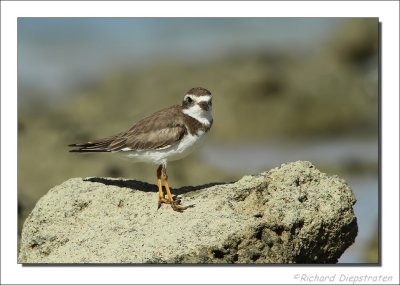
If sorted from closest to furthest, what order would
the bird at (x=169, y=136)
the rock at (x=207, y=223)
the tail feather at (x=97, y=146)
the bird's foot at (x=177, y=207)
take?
the rock at (x=207, y=223), the bird's foot at (x=177, y=207), the bird at (x=169, y=136), the tail feather at (x=97, y=146)

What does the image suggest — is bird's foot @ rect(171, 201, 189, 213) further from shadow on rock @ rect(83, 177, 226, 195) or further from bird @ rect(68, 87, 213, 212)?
shadow on rock @ rect(83, 177, 226, 195)

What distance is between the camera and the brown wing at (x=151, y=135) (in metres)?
10.1

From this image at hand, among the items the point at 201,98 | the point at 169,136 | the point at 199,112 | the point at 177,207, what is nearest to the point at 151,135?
the point at 169,136

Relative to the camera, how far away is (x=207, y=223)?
9445 millimetres

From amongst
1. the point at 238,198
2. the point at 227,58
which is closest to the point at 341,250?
the point at 238,198

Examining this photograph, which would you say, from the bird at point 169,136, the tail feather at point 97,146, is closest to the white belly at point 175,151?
the bird at point 169,136

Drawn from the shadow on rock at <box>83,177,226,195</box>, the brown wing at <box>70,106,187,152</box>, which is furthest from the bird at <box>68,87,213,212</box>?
the shadow on rock at <box>83,177,226,195</box>

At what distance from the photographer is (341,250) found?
10031 mm

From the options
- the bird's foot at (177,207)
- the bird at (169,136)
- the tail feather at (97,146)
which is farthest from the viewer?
the tail feather at (97,146)

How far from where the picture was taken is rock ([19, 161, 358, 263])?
30.5 feet

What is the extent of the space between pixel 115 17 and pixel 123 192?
2275 millimetres

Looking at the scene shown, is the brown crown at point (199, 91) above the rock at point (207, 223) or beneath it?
above

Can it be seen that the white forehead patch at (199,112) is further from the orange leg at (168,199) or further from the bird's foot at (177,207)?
the bird's foot at (177,207)

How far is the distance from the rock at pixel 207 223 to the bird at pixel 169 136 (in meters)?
0.39
